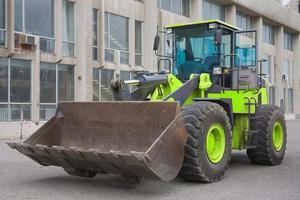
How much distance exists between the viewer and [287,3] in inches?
2018

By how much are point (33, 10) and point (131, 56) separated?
660 centimetres

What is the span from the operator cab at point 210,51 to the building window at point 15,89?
34.8 feet

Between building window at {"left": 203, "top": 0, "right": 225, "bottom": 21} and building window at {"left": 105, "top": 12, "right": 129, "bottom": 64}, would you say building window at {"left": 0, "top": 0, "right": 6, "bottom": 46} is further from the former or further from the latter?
building window at {"left": 203, "top": 0, "right": 225, "bottom": 21}

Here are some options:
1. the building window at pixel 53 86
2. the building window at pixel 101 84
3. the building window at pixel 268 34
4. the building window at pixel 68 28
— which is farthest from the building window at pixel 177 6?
the building window at pixel 268 34

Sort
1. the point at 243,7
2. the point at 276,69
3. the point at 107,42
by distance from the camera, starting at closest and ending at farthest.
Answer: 1. the point at 107,42
2. the point at 243,7
3. the point at 276,69

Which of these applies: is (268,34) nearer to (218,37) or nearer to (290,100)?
(290,100)

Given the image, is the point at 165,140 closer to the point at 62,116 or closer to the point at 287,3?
the point at 62,116

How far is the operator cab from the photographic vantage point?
35.4ft

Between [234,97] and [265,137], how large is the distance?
1131 millimetres

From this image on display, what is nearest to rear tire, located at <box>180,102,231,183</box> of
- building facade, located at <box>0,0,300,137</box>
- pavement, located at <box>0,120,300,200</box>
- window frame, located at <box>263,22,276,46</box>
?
pavement, located at <box>0,120,300,200</box>

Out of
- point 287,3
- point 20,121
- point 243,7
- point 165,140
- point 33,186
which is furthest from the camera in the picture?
point 287,3

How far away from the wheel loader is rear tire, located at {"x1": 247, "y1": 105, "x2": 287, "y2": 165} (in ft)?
0.07

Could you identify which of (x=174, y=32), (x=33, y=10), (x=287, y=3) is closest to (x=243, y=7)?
(x=287, y=3)

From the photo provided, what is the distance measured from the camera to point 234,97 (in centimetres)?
1070
